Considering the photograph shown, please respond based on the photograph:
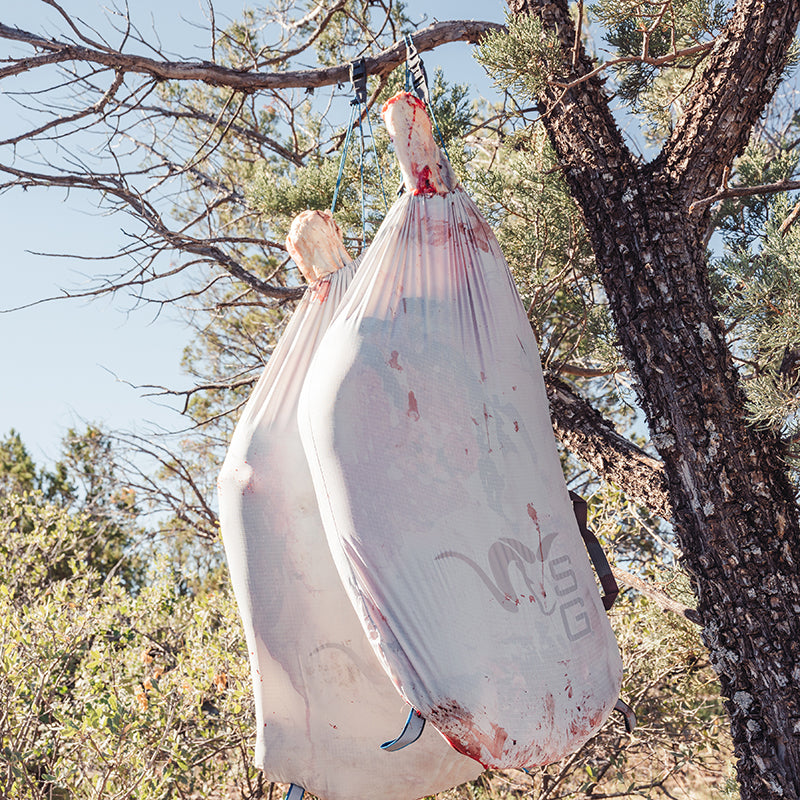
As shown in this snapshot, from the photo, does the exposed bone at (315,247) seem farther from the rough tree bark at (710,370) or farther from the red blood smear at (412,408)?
the rough tree bark at (710,370)

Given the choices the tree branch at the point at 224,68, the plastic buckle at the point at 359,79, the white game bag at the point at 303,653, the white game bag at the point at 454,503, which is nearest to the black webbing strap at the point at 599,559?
the white game bag at the point at 454,503

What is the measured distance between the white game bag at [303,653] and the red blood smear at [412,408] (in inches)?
9.0

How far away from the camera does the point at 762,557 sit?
1.53 metres

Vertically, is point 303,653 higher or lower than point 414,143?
lower

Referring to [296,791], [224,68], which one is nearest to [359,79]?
[224,68]

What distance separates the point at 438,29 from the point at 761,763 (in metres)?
1.78

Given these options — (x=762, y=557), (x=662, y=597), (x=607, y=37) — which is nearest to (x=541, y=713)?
(x=762, y=557)

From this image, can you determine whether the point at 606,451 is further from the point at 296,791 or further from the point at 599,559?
the point at 296,791

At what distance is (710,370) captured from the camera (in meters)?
1.60

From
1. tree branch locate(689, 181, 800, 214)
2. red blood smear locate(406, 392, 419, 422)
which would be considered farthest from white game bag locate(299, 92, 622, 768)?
tree branch locate(689, 181, 800, 214)

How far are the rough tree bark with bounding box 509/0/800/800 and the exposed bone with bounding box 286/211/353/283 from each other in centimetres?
67

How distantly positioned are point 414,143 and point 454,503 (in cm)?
56

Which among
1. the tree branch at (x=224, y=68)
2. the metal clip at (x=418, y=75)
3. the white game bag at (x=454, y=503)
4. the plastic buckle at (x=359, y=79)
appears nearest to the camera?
the white game bag at (x=454, y=503)

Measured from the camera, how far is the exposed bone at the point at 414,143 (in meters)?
1.17
